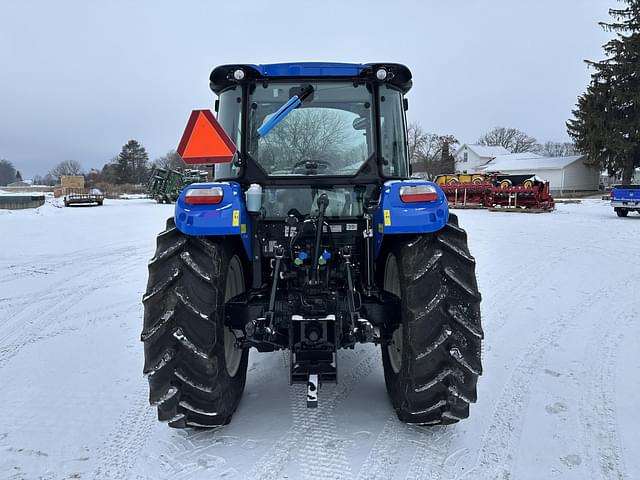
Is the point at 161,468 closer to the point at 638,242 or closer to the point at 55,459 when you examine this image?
the point at 55,459

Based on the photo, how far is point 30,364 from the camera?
4.20 meters

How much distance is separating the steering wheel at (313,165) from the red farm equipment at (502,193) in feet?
66.2

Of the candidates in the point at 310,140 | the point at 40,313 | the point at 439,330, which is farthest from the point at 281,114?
the point at 40,313

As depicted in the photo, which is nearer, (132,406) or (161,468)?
(161,468)

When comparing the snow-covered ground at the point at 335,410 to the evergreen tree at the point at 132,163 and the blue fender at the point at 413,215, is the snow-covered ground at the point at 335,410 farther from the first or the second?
the evergreen tree at the point at 132,163

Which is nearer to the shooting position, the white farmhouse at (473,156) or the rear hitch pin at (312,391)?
the rear hitch pin at (312,391)

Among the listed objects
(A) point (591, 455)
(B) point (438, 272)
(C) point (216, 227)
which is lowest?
(A) point (591, 455)

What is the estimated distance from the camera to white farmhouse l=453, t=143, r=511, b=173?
6209cm

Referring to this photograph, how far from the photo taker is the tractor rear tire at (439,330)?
109 inches

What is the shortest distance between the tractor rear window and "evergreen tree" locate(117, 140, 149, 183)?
245 feet

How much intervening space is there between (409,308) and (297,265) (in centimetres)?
82

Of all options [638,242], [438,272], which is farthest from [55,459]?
[638,242]

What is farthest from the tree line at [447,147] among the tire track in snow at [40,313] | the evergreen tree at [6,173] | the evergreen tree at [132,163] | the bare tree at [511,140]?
the evergreen tree at [6,173]

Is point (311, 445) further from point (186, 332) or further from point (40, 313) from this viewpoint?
point (40, 313)
